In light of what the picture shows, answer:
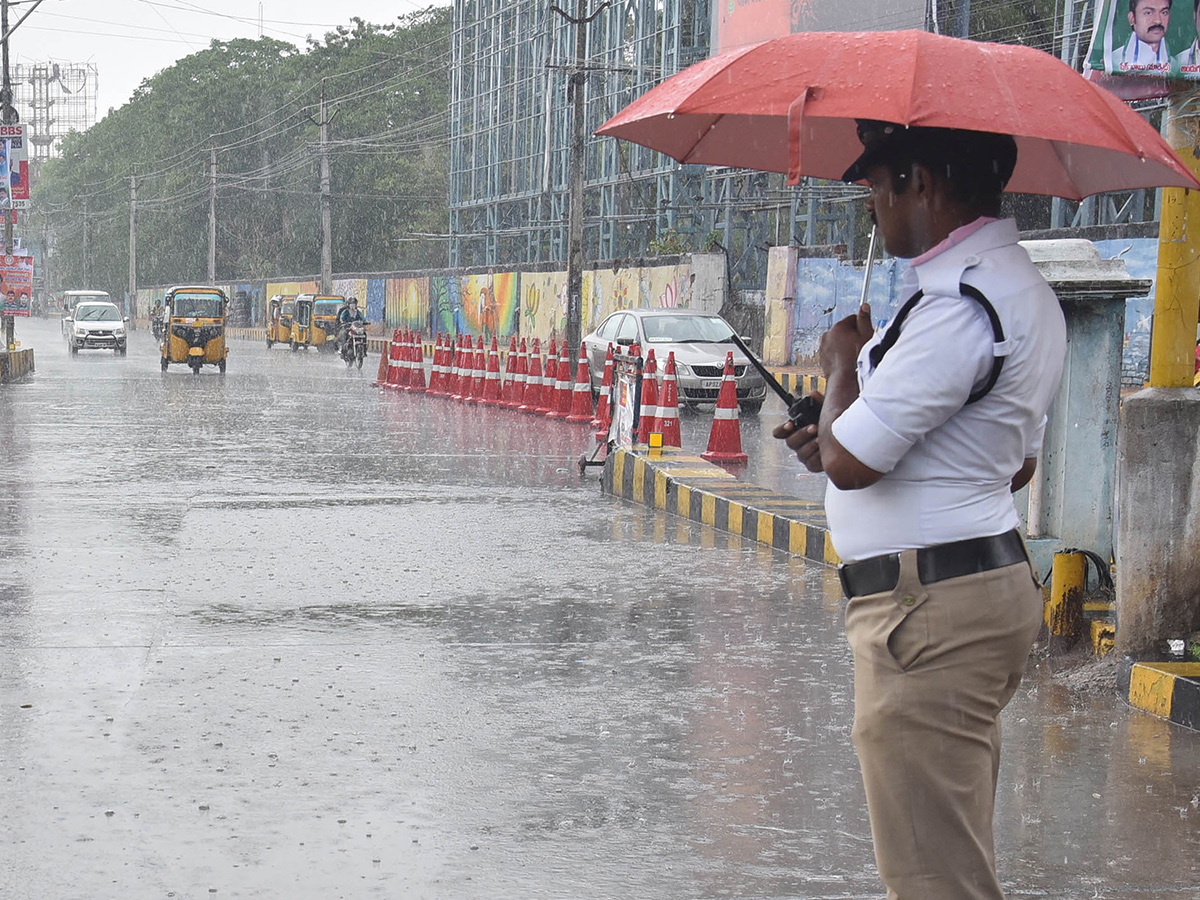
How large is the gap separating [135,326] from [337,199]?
19.3 metres

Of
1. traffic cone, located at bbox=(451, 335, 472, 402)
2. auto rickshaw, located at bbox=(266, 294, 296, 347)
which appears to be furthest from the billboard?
auto rickshaw, located at bbox=(266, 294, 296, 347)

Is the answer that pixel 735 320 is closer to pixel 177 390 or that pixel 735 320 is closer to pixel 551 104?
pixel 177 390

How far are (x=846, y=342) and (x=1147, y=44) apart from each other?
3.94 m

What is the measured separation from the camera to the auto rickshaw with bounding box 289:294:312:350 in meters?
54.5

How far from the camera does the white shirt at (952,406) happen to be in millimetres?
2809

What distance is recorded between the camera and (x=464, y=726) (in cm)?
583

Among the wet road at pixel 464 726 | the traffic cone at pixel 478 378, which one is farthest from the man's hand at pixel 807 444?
the traffic cone at pixel 478 378

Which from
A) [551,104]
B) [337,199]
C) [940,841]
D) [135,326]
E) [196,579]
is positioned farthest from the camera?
[135,326]

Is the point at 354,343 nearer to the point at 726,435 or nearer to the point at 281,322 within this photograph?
the point at 281,322

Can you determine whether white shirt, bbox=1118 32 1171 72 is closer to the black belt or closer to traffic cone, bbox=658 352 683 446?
the black belt

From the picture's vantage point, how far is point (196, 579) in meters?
8.80

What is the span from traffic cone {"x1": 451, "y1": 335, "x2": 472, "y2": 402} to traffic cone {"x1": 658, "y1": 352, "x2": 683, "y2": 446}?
10.7 metres

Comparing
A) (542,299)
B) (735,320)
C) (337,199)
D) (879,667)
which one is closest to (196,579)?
(879,667)

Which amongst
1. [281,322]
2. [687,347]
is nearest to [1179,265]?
[687,347]
